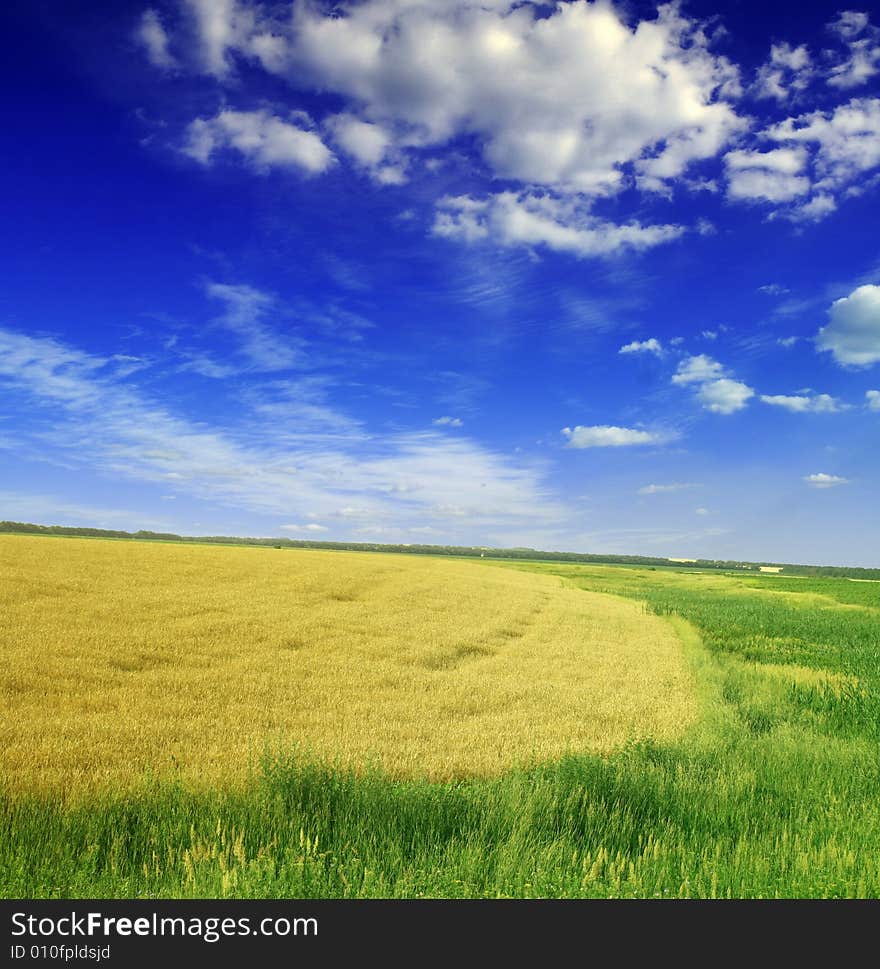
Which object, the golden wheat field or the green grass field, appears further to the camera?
the golden wheat field

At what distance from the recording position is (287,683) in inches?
525

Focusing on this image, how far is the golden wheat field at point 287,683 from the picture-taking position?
8.61m

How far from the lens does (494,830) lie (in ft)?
21.6

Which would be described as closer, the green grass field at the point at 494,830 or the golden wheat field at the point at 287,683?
the green grass field at the point at 494,830

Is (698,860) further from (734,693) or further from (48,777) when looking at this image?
(734,693)

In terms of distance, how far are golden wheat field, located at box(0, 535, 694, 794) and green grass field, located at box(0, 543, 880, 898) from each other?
71 centimetres

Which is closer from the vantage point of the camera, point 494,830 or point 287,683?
point 494,830

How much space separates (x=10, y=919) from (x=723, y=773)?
25.9ft

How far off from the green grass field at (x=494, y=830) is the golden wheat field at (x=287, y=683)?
0.71m

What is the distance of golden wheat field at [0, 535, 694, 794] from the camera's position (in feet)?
28.2

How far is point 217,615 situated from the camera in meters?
20.9

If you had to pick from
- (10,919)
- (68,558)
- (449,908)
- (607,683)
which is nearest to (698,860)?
(449,908)

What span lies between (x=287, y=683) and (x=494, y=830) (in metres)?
7.66

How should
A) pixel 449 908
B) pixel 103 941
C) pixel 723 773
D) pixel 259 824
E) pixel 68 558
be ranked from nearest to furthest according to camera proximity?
pixel 103 941
pixel 449 908
pixel 259 824
pixel 723 773
pixel 68 558
